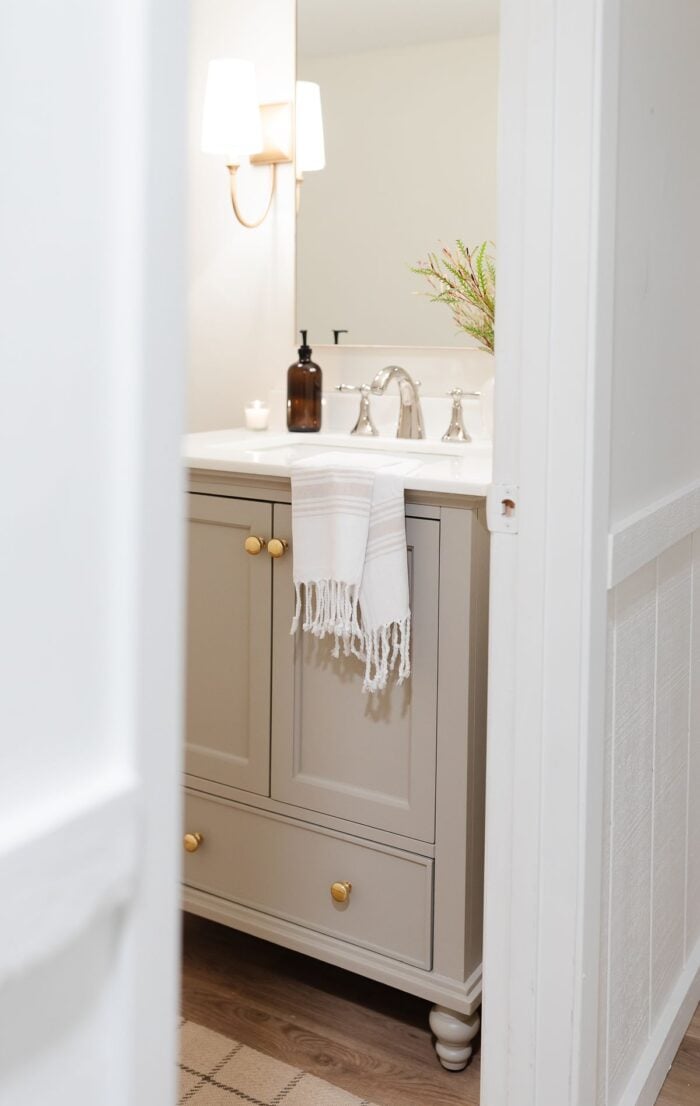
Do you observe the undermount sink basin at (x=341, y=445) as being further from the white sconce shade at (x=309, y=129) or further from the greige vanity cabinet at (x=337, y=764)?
the white sconce shade at (x=309, y=129)

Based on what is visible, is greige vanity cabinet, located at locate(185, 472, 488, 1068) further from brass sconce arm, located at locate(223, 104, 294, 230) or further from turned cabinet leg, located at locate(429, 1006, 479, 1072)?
brass sconce arm, located at locate(223, 104, 294, 230)

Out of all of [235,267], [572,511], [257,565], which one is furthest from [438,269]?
[572,511]

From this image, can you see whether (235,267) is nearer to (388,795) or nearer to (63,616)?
(388,795)

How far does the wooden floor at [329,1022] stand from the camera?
1.82 meters

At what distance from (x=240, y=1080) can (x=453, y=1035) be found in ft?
1.18

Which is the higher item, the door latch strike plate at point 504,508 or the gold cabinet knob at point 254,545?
the door latch strike plate at point 504,508

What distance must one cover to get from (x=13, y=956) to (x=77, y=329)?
0.27 m

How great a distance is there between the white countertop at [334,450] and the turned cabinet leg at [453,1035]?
89cm

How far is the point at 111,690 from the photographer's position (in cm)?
53

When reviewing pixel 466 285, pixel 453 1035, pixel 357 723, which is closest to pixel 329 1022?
pixel 453 1035

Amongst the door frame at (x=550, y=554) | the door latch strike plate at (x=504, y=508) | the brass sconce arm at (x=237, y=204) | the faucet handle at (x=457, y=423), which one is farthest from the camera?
the brass sconce arm at (x=237, y=204)

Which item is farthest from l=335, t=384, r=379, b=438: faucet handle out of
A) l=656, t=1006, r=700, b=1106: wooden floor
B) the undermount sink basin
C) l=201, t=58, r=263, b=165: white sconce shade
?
l=656, t=1006, r=700, b=1106: wooden floor

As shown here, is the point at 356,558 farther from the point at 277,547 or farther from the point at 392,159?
the point at 392,159

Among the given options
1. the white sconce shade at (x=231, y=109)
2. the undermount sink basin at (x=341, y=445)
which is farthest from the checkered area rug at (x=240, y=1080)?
the white sconce shade at (x=231, y=109)
